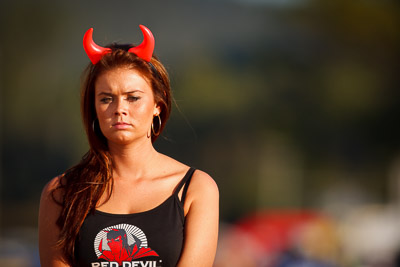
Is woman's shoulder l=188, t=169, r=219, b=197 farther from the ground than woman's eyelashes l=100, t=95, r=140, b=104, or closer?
closer

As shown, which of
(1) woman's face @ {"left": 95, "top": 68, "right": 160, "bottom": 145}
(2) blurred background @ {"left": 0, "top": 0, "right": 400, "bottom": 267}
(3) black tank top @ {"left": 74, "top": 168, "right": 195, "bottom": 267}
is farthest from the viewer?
(2) blurred background @ {"left": 0, "top": 0, "right": 400, "bottom": 267}

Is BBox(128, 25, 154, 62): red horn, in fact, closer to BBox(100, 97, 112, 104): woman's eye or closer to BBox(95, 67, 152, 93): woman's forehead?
BBox(95, 67, 152, 93): woman's forehead

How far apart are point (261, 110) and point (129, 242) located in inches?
1841

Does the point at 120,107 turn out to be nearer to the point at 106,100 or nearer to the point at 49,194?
the point at 106,100

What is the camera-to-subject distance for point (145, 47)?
3.73m

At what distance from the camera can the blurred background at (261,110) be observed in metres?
39.0

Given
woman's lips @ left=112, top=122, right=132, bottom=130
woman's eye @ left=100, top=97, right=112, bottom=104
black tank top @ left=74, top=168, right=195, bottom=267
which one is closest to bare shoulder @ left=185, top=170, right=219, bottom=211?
black tank top @ left=74, top=168, right=195, bottom=267

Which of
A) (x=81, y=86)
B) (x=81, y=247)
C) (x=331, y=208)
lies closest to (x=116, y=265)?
(x=81, y=247)

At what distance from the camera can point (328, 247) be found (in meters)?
13.6

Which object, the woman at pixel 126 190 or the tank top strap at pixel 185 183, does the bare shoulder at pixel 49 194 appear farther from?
the tank top strap at pixel 185 183

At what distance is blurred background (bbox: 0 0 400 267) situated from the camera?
3903cm

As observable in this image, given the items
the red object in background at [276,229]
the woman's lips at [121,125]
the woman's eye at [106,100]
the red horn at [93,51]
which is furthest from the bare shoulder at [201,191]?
the red object in background at [276,229]

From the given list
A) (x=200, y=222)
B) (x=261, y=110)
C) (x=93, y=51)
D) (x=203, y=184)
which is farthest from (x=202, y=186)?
(x=261, y=110)

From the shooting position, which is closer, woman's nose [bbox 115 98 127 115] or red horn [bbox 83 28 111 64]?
woman's nose [bbox 115 98 127 115]
